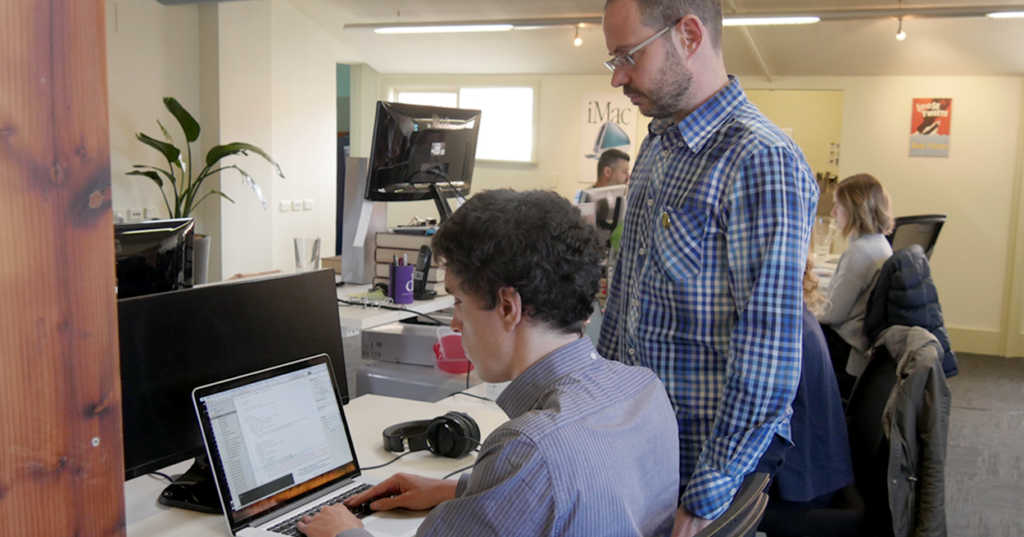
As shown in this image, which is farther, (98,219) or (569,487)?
(569,487)

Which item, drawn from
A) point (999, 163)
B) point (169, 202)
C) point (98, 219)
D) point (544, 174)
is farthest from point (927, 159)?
point (98, 219)

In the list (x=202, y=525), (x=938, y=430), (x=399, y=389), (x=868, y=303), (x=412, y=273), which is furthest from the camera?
(x=868, y=303)

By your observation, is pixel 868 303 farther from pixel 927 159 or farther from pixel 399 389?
pixel 927 159

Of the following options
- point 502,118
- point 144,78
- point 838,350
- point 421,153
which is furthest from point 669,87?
point 502,118

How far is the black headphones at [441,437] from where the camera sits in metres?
1.74

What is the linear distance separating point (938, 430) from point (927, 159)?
16.7 ft

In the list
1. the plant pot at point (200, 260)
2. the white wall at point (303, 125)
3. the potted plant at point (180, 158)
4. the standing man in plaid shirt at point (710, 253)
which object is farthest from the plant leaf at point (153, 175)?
the standing man in plaid shirt at point (710, 253)

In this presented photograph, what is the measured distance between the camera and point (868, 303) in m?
3.47

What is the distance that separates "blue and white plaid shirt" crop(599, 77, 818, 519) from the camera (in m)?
1.26

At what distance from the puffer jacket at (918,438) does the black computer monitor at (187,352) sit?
1.40m

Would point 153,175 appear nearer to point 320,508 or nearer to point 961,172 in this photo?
point 320,508

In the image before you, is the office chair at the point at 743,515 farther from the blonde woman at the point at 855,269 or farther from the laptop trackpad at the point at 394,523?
the blonde woman at the point at 855,269

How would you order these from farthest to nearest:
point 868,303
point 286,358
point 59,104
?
1. point 868,303
2. point 286,358
3. point 59,104

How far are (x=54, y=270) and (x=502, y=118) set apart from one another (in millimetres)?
7333
